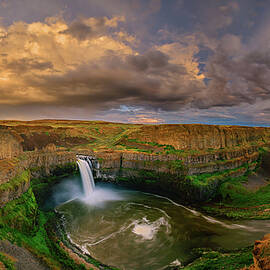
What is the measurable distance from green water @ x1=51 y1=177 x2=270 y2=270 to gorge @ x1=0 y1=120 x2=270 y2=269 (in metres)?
0.12

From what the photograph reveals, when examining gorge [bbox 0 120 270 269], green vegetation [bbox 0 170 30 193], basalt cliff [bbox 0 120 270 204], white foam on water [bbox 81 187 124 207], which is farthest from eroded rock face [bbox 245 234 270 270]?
white foam on water [bbox 81 187 124 207]

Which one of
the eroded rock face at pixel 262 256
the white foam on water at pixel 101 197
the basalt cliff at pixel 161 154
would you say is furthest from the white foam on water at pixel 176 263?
the white foam on water at pixel 101 197

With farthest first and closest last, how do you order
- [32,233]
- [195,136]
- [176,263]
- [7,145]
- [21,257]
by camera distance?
[195,136]
[7,145]
[32,233]
[176,263]
[21,257]

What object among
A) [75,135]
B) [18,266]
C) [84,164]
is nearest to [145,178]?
[84,164]

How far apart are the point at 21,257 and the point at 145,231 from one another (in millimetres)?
11264

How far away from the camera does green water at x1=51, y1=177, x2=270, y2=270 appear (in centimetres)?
1467

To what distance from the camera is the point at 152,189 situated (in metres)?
29.3

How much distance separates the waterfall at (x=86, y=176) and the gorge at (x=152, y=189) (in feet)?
0.51

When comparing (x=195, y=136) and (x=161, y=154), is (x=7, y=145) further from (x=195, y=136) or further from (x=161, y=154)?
(x=195, y=136)

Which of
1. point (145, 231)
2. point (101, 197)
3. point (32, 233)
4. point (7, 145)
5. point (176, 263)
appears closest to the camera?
point (176, 263)

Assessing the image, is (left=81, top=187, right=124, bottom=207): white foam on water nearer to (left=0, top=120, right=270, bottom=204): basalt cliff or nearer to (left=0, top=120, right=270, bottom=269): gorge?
(left=0, top=120, right=270, bottom=269): gorge

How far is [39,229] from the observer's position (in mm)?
16047

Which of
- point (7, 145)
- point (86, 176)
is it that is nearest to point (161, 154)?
point (86, 176)

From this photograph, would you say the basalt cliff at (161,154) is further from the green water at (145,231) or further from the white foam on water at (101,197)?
the green water at (145,231)
